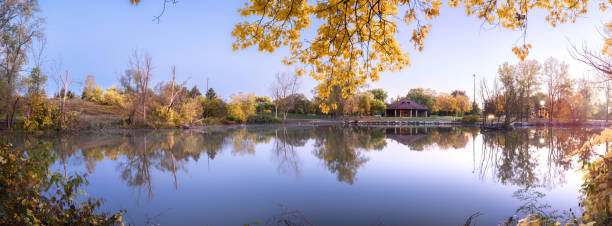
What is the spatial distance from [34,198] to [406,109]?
5146 cm

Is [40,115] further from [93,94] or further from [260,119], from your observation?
[93,94]

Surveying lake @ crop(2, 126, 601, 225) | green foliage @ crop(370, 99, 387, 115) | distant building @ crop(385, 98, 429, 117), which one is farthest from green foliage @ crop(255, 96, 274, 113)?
lake @ crop(2, 126, 601, 225)

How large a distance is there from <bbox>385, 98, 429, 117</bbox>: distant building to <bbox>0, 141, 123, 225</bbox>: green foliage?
4966 cm

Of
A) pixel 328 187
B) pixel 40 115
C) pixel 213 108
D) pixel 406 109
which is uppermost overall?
pixel 406 109

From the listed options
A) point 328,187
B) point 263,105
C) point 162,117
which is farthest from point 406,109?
point 328,187

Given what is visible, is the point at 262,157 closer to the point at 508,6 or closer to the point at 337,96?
the point at 508,6

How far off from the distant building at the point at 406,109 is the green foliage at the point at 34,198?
49660 millimetres

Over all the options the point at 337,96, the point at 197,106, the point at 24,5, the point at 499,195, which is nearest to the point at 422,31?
the point at 499,195

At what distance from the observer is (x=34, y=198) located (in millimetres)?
2594

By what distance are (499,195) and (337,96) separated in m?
32.7

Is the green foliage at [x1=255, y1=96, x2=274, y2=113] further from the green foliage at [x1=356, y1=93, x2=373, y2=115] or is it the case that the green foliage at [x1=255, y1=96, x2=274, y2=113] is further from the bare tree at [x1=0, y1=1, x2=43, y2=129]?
the bare tree at [x1=0, y1=1, x2=43, y2=129]

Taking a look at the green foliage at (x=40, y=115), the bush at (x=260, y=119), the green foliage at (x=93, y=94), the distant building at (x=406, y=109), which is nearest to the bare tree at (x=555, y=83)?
the distant building at (x=406, y=109)

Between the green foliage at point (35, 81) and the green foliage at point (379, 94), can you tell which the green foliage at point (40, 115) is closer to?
the green foliage at point (35, 81)

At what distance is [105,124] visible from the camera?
66.7 ft
